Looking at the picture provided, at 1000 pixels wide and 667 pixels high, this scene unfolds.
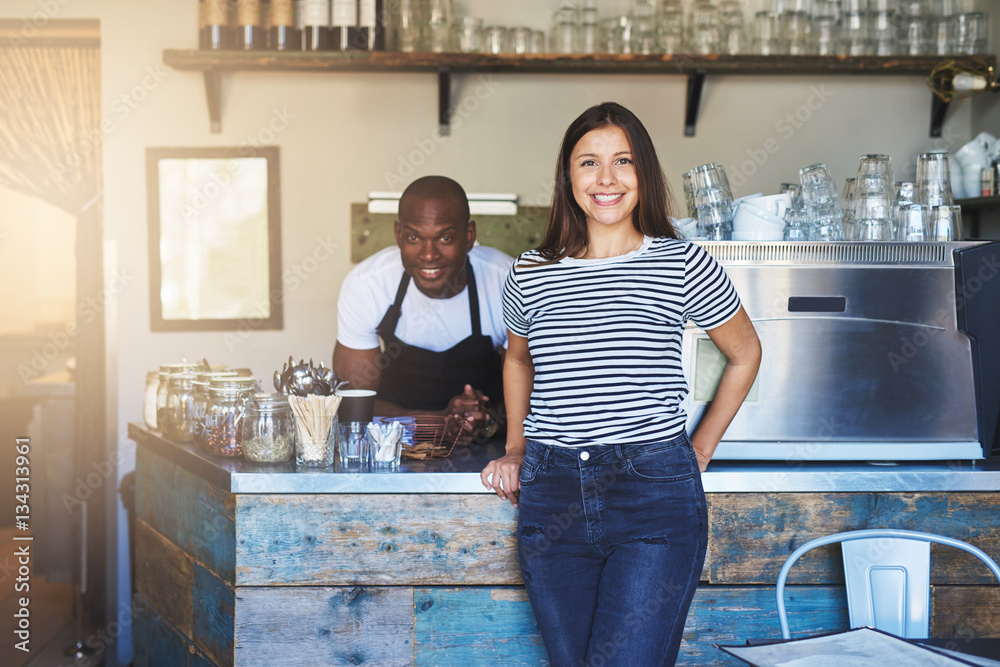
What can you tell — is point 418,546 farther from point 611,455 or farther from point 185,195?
point 185,195

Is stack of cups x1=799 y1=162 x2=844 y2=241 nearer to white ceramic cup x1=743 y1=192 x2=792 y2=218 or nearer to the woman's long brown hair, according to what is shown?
white ceramic cup x1=743 y1=192 x2=792 y2=218

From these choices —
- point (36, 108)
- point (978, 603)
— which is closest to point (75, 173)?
point (36, 108)

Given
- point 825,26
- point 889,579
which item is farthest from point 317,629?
point 825,26

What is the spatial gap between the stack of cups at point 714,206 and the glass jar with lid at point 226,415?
989 mm

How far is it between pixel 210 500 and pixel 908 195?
5.09 feet

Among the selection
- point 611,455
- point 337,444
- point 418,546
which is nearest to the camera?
point 611,455

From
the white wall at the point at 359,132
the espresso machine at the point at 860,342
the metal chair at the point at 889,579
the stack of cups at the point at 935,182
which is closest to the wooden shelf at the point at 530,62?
the white wall at the point at 359,132

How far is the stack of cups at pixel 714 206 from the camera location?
1736 millimetres

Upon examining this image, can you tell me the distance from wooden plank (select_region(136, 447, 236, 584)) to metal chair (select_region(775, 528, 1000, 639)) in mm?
998

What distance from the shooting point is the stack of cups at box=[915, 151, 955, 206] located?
5.82ft

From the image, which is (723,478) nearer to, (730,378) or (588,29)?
(730,378)

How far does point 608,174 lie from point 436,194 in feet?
2.97

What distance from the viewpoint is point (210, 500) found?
166 cm

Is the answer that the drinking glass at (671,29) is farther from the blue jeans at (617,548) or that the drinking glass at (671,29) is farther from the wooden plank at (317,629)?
the wooden plank at (317,629)
